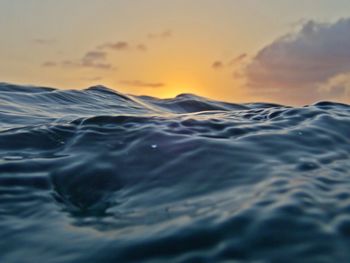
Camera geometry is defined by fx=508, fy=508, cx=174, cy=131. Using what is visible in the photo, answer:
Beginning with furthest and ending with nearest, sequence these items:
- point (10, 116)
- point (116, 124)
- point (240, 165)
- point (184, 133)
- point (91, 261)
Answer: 1. point (10, 116)
2. point (116, 124)
3. point (184, 133)
4. point (240, 165)
5. point (91, 261)

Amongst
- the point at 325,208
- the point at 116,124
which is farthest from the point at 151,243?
the point at 116,124

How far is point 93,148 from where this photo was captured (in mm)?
5746

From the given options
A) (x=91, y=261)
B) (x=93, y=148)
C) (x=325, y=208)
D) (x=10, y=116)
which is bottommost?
(x=91, y=261)

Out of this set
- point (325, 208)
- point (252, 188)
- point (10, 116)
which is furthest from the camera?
point (10, 116)

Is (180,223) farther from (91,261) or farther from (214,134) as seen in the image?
(214,134)

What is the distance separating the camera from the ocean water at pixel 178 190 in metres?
3.19

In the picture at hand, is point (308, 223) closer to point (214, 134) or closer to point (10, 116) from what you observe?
point (214, 134)

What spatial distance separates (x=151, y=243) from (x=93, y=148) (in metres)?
2.66

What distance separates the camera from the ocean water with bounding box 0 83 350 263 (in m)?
3.19

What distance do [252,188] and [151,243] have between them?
1260 millimetres

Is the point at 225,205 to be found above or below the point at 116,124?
below

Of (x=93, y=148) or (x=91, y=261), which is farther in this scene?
(x=93, y=148)

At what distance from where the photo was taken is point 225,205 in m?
3.83

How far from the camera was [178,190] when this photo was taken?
14.3 ft
